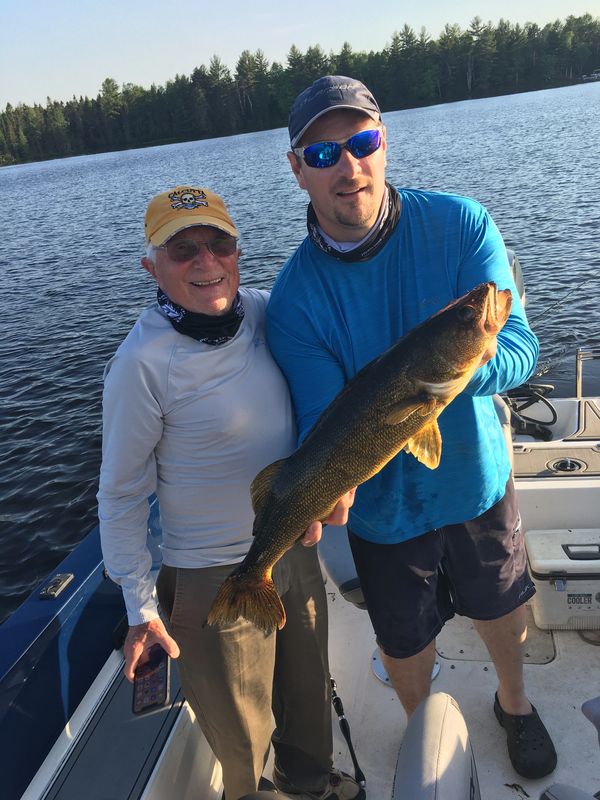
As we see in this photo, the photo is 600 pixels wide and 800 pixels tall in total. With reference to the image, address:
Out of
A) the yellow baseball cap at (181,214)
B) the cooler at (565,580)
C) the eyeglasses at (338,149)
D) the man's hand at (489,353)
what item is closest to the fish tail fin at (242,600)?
the man's hand at (489,353)

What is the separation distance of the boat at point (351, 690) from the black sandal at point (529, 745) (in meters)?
0.08

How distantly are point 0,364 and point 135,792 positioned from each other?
13.9 meters

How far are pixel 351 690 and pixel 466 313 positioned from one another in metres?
2.91

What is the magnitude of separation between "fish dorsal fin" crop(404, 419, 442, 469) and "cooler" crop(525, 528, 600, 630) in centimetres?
200

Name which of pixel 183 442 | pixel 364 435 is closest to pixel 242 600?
pixel 183 442

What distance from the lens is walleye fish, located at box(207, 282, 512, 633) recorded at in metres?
2.14

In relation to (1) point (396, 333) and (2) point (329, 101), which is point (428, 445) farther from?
(2) point (329, 101)

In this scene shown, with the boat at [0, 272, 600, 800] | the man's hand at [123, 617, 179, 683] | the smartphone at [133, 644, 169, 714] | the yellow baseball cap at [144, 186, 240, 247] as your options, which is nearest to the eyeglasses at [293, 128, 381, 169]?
the yellow baseball cap at [144, 186, 240, 247]

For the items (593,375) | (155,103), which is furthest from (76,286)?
(155,103)

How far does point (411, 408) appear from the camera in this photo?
2.25 metres

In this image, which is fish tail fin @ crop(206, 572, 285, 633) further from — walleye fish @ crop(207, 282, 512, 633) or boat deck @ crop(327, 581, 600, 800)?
boat deck @ crop(327, 581, 600, 800)

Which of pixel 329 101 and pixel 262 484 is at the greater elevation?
pixel 329 101

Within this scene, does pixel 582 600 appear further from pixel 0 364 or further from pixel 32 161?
pixel 32 161

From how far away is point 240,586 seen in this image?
2482mm
